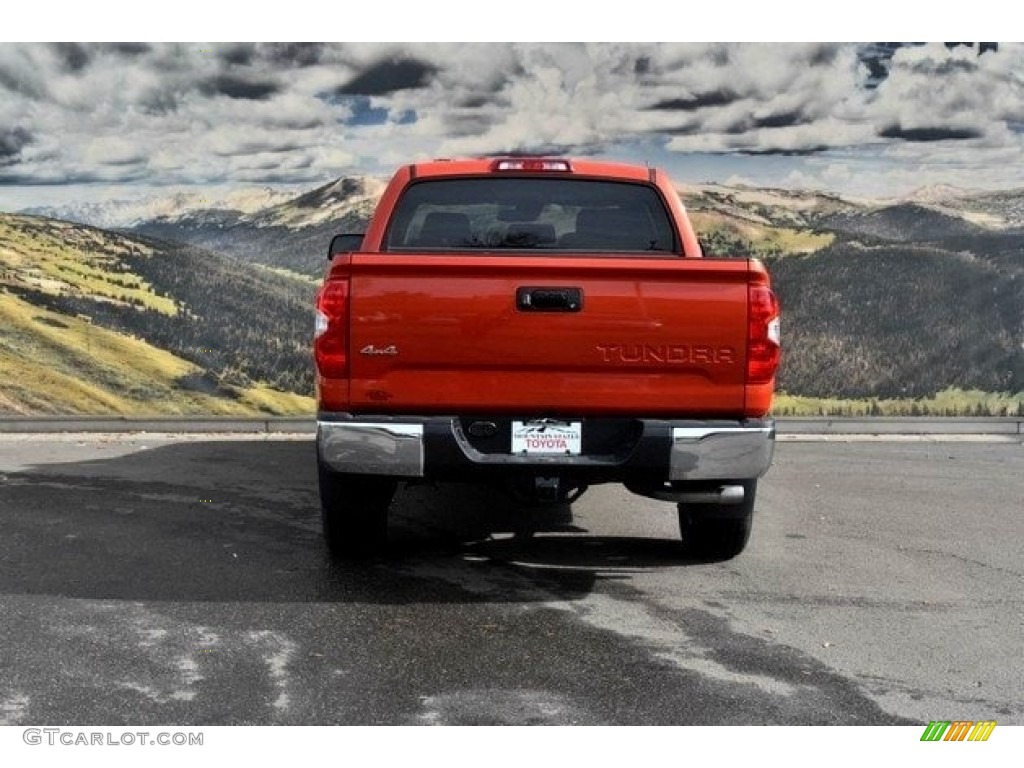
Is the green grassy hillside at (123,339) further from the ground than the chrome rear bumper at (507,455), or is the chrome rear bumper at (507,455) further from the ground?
the chrome rear bumper at (507,455)

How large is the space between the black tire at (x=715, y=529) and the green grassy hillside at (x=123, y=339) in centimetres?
622

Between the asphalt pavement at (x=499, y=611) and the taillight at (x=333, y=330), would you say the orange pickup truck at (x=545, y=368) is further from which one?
the asphalt pavement at (x=499, y=611)

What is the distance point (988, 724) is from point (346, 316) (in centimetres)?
294

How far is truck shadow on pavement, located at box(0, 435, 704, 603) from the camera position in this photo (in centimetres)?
571

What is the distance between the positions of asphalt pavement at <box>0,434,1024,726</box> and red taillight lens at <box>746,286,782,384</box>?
3.55 ft

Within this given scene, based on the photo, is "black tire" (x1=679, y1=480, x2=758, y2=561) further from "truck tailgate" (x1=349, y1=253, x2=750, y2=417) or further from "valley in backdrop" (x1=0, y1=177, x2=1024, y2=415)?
"valley in backdrop" (x1=0, y1=177, x2=1024, y2=415)

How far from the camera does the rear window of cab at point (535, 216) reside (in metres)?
6.52

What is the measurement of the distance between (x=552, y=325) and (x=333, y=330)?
944mm

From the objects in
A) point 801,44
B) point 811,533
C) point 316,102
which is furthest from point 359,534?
point 801,44

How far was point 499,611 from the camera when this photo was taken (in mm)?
5328

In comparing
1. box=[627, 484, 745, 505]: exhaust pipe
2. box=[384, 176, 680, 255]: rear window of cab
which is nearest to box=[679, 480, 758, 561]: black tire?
box=[627, 484, 745, 505]: exhaust pipe
